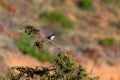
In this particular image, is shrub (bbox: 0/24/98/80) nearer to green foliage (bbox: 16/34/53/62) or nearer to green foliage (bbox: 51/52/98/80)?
green foliage (bbox: 51/52/98/80)

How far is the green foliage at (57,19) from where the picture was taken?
33875 mm

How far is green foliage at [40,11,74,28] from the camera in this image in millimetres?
33875

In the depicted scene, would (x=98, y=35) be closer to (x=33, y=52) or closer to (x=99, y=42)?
(x=99, y=42)

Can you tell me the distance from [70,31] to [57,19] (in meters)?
1.82

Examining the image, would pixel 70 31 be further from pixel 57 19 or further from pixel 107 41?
pixel 107 41

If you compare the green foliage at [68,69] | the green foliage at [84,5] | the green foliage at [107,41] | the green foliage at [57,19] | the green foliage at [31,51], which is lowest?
the green foliage at [68,69]

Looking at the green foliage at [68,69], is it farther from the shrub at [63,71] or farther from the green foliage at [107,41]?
the green foliage at [107,41]

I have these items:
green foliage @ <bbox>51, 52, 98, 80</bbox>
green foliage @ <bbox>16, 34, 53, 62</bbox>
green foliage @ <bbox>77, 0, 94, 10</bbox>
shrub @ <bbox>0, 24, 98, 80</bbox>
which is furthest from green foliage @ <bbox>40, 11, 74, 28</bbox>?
green foliage @ <bbox>51, 52, 98, 80</bbox>

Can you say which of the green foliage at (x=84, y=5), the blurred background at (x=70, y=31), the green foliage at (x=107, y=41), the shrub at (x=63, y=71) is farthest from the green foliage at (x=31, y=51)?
the shrub at (x=63, y=71)

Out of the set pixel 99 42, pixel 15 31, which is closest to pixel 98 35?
pixel 99 42

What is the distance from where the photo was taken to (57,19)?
34125mm

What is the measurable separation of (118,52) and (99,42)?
1355 millimetres

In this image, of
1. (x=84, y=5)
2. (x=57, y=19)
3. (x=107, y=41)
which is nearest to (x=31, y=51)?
(x=107, y=41)

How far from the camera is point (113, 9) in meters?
40.0
